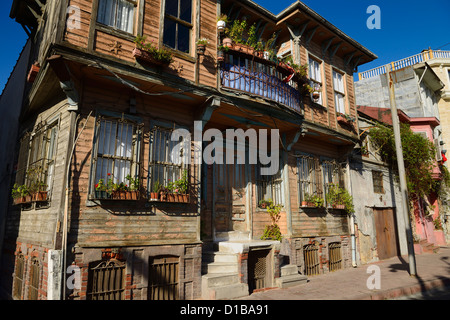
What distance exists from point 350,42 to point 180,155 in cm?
971

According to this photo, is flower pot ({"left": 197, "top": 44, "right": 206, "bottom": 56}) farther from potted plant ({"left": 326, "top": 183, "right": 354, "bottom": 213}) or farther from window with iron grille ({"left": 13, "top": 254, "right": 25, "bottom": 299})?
potted plant ({"left": 326, "top": 183, "right": 354, "bottom": 213})

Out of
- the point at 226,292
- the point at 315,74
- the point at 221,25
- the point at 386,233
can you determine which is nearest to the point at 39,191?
the point at 226,292

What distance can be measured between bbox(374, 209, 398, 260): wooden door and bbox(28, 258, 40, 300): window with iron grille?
13.1 meters

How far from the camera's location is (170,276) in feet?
24.2

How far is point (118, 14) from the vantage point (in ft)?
24.8

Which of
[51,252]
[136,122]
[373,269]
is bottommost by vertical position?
[373,269]

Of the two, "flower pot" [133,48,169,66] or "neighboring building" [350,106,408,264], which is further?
"neighboring building" [350,106,408,264]

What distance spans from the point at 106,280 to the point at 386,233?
1297cm

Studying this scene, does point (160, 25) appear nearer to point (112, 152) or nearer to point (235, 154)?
point (112, 152)

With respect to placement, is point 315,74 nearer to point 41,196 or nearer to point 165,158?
point 165,158

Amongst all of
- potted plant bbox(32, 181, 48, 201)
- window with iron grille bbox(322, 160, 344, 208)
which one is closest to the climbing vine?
window with iron grille bbox(322, 160, 344, 208)

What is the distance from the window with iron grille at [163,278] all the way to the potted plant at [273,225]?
3757 mm

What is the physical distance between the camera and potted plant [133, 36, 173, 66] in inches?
280
